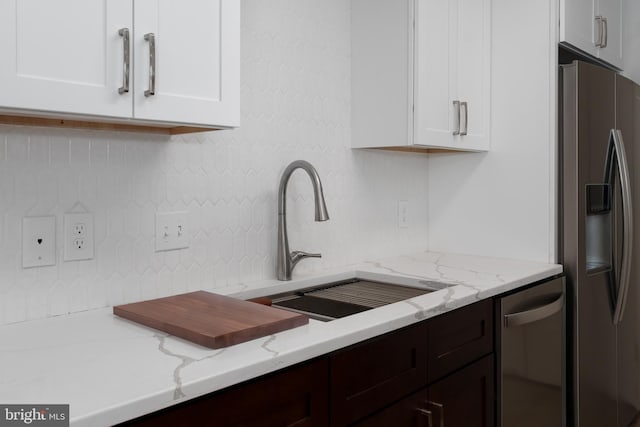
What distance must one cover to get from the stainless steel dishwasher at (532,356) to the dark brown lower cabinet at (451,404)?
0.08m

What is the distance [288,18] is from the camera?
6.51 feet

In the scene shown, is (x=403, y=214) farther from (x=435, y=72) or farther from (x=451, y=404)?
(x=451, y=404)

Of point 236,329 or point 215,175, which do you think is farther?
point 215,175

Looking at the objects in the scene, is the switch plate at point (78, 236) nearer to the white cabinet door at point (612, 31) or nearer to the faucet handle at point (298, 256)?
the faucet handle at point (298, 256)

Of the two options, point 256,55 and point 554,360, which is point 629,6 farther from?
point 256,55

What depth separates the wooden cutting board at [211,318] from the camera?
3.72 feet

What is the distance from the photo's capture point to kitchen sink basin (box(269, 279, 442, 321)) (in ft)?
5.41

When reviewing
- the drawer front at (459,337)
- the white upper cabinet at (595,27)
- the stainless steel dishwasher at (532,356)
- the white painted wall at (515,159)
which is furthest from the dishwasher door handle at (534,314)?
the white upper cabinet at (595,27)

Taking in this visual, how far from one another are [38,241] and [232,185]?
0.63 meters

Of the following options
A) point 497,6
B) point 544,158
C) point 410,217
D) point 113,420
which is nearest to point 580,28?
point 497,6

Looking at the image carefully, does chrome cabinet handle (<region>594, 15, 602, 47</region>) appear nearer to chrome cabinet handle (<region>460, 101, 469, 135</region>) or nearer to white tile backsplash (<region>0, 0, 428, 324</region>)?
chrome cabinet handle (<region>460, 101, 469, 135</region>)

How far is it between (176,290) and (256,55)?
0.83 meters

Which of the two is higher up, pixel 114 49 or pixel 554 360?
pixel 114 49

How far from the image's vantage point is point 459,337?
64.7 inches
